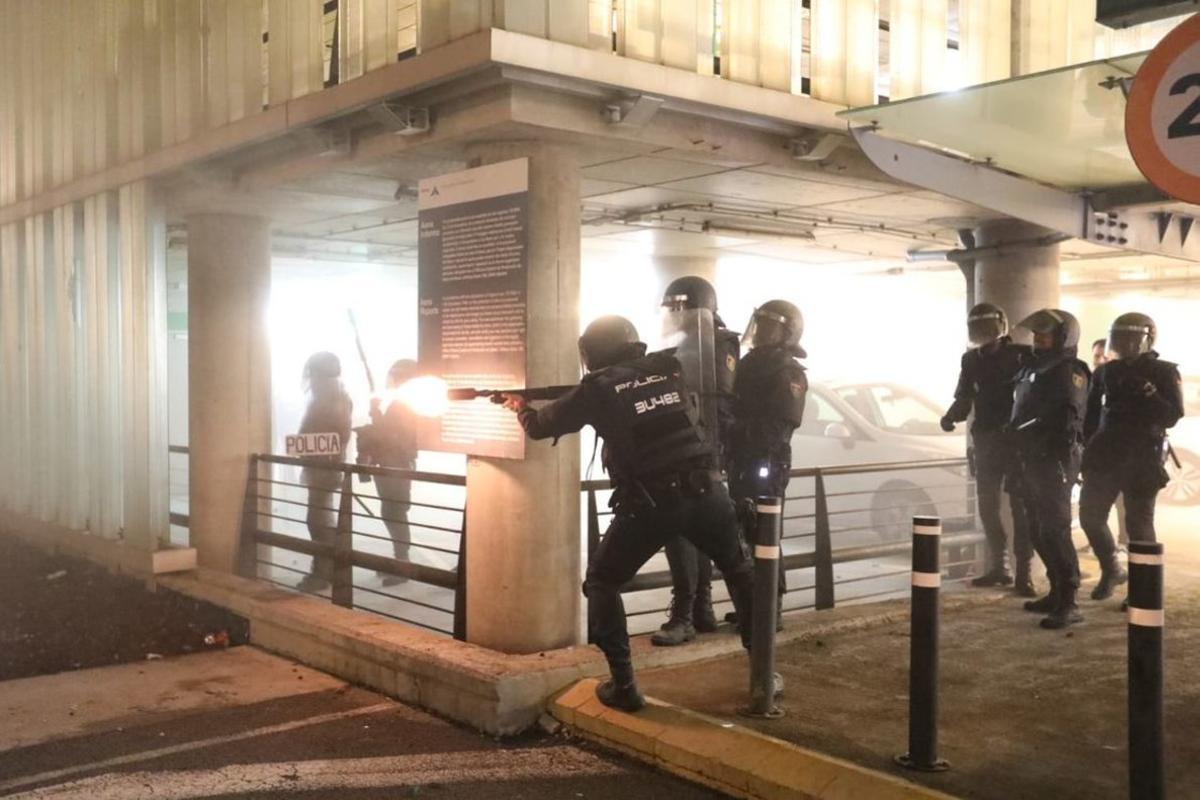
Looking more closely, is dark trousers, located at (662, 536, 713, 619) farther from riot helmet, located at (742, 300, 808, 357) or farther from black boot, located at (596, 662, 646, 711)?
riot helmet, located at (742, 300, 808, 357)

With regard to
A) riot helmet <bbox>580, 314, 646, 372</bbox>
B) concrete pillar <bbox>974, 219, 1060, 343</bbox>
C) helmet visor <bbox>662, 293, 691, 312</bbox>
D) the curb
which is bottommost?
the curb


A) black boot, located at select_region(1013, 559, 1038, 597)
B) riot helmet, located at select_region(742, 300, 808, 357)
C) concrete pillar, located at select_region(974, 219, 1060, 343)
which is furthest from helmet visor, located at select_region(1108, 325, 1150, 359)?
riot helmet, located at select_region(742, 300, 808, 357)

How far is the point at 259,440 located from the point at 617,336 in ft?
15.5

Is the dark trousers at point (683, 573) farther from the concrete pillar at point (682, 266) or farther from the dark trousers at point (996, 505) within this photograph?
the concrete pillar at point (682, 266)

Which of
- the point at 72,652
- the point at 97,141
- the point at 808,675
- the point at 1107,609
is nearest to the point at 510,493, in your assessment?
the point at 808,675

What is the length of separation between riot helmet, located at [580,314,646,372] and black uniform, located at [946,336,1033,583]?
131 inches

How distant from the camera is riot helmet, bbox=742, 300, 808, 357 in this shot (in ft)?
20.5

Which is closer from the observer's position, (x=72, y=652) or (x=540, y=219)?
(x=540, y=219)

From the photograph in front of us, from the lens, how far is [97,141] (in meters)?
8.96

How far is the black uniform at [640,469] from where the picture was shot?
4820mm

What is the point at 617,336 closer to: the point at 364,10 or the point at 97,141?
the point at 364,10

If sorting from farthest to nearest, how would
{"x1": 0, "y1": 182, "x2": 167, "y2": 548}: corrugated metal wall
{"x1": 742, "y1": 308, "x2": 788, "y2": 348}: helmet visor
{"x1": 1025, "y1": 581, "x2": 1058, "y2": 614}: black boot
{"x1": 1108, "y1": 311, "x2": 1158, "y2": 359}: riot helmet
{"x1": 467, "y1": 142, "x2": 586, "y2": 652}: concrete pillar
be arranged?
{"x1": 0, "y1": 182, "x2": 167, "y2": 548}: corrugated metal wall
{"x1": 1108, "y1": 311, "x2": 1158, "y2": 359}: riot helmet
{"x1": 1025, "y1": 581, "x2": 1058, "y2": 614}: black boot
{"x1": 742, "y1": 308, "x2": 788, "y2": 348}: helmet visor
{"x1": 467, "y1": 142, "x2": 586, "y2": 652}: concrete pillar

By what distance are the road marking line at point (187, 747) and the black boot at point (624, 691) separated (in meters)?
1.40

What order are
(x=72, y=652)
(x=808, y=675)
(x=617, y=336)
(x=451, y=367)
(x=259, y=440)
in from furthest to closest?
(x=259, y=440) → (x=72, y=652) → (x=451, y=367) → (x=808, y=675) → (x=617, y=336)
